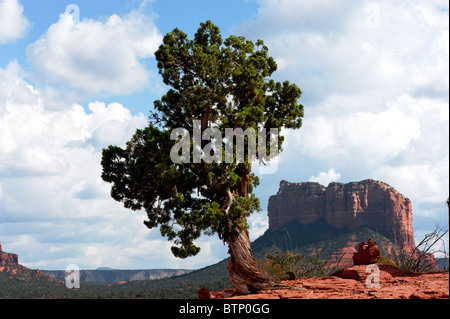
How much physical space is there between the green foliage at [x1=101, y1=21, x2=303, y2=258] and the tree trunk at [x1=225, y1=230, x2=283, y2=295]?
637mm

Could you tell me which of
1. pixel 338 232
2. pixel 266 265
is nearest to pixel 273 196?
pixel 338 232

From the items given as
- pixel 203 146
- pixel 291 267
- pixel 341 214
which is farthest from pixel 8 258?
pixel 203 146

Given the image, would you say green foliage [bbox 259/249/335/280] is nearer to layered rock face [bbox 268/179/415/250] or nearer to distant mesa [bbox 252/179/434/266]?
distant mesa [bbox 252/179/434/266]

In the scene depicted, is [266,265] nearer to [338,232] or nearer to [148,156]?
[148,156]

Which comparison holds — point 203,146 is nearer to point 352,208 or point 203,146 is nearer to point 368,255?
point 368,255

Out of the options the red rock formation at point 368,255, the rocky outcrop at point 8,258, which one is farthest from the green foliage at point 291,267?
the rocky outcrop at point 8,258

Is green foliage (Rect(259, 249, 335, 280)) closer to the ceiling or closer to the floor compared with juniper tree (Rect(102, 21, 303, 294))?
closer to the floor

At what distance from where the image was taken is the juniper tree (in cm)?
2309

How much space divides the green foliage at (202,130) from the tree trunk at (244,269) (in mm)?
637

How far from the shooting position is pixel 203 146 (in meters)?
24.1

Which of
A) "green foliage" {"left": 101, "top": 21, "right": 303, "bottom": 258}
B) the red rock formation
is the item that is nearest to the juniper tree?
"green foliage" {"left": 101, "top": 21, "right": 303, "bottom": 258}
